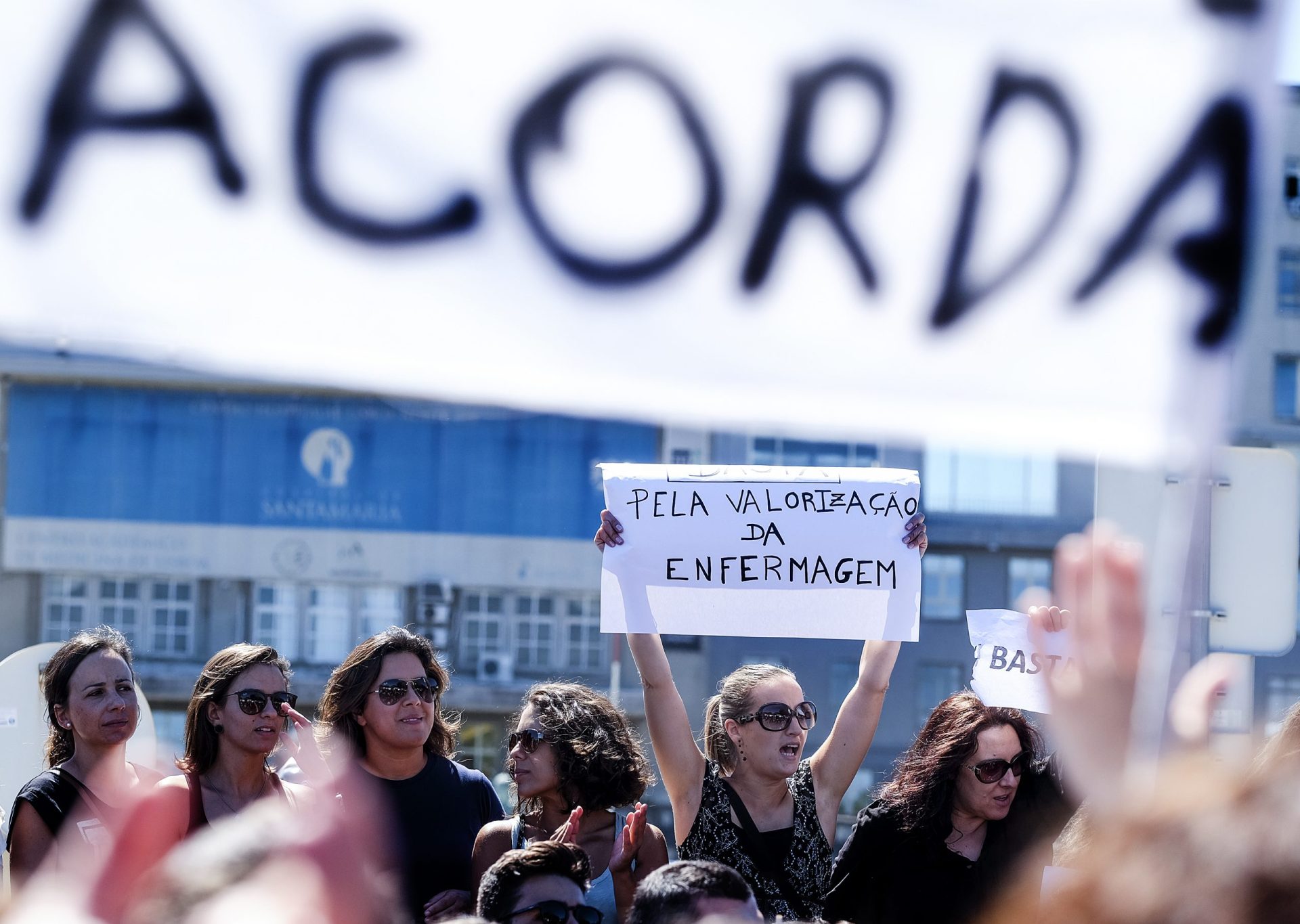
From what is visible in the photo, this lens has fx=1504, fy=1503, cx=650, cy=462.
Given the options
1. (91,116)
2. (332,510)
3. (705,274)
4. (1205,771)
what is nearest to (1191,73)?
(705,274)

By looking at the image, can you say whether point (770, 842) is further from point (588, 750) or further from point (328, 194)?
point (328, 194)

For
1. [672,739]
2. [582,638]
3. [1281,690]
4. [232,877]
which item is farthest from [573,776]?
[582,638]

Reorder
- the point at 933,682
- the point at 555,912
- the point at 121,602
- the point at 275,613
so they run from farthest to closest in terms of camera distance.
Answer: the point at 275,613 < the point at 121,602 < the point at 933,682 < the point at 555,912

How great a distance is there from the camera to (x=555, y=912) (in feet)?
9.18

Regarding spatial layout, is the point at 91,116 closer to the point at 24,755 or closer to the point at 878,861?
the point at 878,861

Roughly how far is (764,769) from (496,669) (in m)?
38.2

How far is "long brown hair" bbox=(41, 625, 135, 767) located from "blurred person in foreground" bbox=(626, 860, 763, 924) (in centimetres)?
204

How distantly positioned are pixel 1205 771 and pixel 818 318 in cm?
97

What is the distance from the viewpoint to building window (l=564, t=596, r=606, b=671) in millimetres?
41500

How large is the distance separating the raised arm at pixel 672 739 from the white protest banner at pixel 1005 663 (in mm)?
776

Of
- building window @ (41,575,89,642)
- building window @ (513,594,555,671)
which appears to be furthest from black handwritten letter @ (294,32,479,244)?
building window @ (41,575,89,642)

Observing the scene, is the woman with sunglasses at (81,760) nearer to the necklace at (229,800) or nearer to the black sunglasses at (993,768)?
the necklace at (229,800)

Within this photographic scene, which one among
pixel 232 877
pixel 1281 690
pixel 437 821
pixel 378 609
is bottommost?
pixel 1281 690

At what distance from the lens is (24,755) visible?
240 inches
